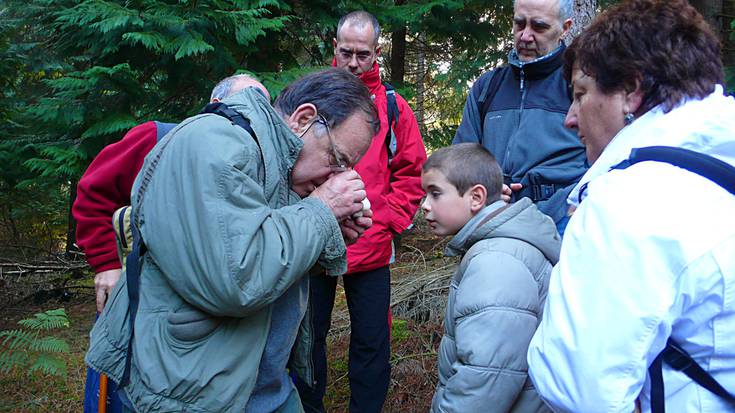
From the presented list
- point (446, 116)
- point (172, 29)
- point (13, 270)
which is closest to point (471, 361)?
point (172, 29)

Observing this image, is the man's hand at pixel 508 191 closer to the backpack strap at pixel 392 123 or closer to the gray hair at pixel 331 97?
the gray hair at pixel 331 97

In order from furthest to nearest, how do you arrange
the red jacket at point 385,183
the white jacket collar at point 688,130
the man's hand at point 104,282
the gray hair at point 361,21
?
the gray hair at point 361,21 < the red jacket at point 385,183 < the man's hand at point 104,282 < the white jacket collar at point 688,130

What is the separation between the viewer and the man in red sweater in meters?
2.93

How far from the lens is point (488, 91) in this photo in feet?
11.5

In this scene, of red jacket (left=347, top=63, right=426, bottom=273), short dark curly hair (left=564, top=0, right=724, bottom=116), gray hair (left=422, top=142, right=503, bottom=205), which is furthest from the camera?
red jacket (left=347, top=63, right=426, bottom=273)

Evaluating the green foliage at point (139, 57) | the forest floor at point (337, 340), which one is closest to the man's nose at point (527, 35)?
the forest floor at point (337, 340)

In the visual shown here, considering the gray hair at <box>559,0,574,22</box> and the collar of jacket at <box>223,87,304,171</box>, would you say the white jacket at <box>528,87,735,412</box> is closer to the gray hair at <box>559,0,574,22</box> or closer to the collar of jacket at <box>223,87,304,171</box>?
the collar of jacket at <box>223,87,304,171</box>

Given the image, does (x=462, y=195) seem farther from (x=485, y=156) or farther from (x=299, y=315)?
(x=299, y=315)

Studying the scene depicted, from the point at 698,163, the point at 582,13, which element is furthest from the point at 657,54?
the point at 582,13

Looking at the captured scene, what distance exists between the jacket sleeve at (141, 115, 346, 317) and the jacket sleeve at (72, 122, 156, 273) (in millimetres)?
1220

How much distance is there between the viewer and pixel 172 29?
5527 mm

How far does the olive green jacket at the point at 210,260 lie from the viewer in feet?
5.55

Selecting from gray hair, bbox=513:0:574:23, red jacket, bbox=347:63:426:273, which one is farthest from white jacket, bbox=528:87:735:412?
red jacket, bbox=347:63:426:273

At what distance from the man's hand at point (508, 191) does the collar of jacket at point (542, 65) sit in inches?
26.8
